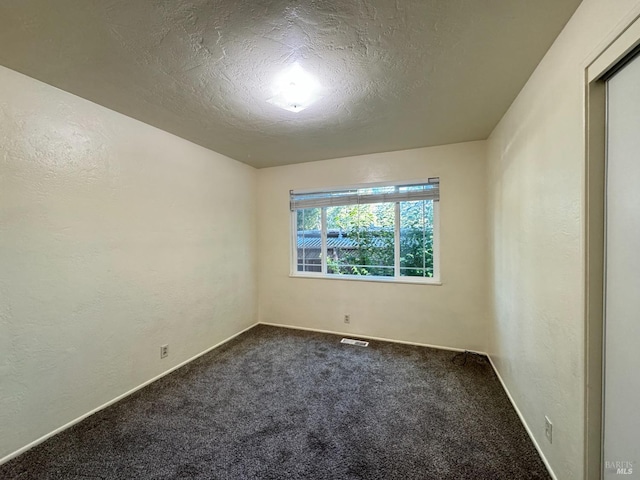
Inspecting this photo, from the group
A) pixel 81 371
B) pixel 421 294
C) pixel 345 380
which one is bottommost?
pixel 345 380

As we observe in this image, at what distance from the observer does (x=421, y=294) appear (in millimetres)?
3109

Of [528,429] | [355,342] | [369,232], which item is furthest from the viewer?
[369,232]

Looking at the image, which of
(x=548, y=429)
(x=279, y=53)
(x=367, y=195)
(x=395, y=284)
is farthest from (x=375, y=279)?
(x=279, y=53)

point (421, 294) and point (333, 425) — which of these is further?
point (421, 294)

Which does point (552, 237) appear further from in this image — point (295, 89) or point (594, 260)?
point (295, 89)

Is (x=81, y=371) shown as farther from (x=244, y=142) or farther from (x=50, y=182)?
(x=244, y=142)

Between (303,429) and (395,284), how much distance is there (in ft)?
6.25

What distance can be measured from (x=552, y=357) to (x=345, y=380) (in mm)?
1551

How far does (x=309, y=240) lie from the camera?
3.77m

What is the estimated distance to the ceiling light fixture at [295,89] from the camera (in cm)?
164

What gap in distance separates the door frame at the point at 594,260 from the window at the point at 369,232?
1953mm

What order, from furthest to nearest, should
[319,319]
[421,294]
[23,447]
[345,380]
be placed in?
[319,319]
[421,294]
[345,380]
[23,447]

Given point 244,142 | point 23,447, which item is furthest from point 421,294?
point 23,447

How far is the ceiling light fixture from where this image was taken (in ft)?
5.37
